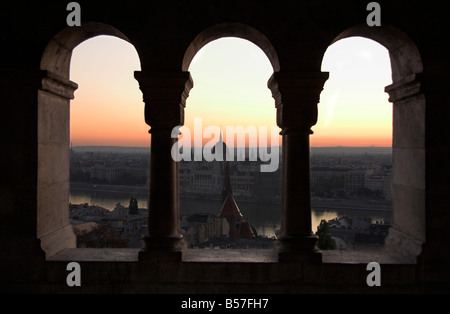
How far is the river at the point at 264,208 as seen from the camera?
49.2m

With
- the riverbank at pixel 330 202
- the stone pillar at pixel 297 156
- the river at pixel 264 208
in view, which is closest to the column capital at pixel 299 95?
the stone pillar at pixel 297 156

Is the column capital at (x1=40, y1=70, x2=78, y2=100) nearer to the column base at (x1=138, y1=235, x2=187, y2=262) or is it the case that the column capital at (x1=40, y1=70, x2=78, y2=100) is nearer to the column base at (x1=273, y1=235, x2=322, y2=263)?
the column base at (x1=138, y1=235, x2=187, y2=262)

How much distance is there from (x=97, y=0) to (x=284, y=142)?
10.6 ft

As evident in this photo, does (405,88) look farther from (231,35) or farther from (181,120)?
(181,120)

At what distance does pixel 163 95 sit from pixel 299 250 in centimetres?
280

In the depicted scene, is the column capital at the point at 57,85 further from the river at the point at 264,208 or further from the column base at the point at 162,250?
the river at the point at 264,208

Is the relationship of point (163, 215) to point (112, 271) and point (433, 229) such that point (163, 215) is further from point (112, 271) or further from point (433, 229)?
point (433, 229)

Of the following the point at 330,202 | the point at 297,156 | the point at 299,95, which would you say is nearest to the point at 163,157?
the point at 297,156

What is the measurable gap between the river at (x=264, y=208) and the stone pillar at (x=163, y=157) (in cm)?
3763

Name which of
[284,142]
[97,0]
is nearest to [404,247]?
[284,142]

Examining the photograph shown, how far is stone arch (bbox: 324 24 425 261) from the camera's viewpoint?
5160mm

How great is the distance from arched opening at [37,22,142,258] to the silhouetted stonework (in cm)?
5

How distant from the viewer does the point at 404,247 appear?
546cm

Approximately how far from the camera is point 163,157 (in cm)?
529
